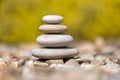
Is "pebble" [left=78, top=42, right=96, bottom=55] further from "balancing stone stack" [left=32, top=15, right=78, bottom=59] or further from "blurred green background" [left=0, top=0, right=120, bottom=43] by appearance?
"balancing stone stack" [left=32, top=15, right=78, bottom=59]

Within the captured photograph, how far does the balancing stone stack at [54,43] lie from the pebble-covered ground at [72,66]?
0.31 ft

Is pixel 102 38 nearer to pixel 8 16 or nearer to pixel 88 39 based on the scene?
pixel 88 39

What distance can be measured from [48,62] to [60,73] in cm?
163

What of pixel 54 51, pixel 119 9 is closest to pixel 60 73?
pixel 54 51

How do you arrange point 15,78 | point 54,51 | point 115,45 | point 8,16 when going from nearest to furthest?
point 15,78 < point 54,51 < point 115,45 < point 8,16

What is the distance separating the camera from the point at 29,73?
5281 mm

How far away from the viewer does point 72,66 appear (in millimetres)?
6359

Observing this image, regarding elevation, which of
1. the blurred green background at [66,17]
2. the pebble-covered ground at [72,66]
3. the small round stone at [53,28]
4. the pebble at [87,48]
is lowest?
the pebble-covered ground at [72,66]

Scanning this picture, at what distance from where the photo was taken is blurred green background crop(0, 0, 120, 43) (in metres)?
11.2

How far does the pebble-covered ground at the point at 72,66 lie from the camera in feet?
16.4

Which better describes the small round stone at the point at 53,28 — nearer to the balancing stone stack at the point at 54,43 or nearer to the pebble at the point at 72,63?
the balancing stone stack at the point at 54,43

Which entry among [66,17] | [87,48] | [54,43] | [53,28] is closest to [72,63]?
[54,43]

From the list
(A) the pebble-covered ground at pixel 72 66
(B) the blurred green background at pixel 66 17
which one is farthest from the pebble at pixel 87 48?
(B) the blurred green background at pixel 66 17

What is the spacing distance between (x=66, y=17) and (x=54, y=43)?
444 centimetres
